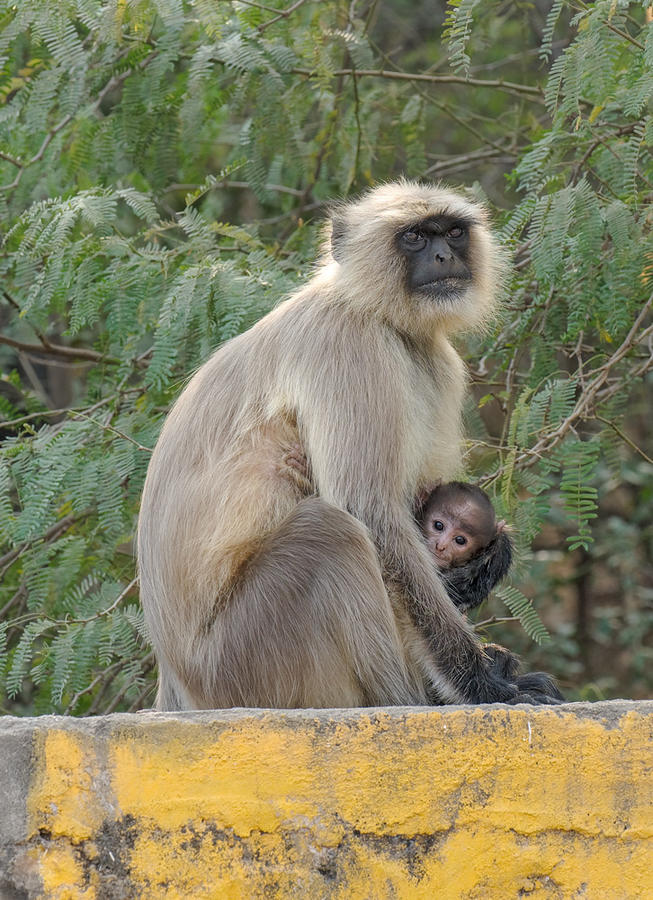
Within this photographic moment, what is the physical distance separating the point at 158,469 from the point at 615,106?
227 centimetres

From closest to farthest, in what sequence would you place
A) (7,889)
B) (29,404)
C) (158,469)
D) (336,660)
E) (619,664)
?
(7,889), (336,660), (158,469), (29,404), (619,664)

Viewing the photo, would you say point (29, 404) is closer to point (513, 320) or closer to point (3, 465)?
point (3, 465)

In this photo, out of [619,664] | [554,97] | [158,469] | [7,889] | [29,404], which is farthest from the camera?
[619,664]

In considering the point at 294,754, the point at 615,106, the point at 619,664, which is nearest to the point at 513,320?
the point at 615,106

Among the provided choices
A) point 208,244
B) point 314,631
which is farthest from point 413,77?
point 314,631

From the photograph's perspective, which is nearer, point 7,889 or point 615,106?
point 7,889

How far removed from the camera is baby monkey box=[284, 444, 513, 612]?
11.9ft

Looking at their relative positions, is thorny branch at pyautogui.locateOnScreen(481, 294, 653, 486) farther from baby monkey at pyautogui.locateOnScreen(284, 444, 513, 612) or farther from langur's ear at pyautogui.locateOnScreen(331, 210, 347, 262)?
langur's ear at pyautogui.locateOnScreen(331, 210, 347, 262)

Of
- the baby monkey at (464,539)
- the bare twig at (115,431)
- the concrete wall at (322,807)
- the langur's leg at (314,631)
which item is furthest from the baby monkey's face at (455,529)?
Answer: the concrete wall at (322,807)

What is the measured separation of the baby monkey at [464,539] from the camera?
3639 millimetres

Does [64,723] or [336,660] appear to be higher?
[64,723]

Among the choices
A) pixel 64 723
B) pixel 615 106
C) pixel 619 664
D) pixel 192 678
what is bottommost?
pixel 619 664

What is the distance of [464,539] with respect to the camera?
3.64 metres

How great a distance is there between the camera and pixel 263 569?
10.5 feet
